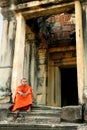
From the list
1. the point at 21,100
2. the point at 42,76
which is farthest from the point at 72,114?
the point at 42,76

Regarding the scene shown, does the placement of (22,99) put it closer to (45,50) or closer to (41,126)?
(41,126)

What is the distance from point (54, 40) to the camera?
1138cm

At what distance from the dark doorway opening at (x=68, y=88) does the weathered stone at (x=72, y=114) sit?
5.84m

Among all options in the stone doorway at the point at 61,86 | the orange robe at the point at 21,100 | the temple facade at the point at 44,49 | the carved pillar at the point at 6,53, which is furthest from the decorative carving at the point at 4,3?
the stone doorway at the point at 61,86

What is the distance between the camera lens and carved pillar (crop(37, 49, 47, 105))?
10805mm

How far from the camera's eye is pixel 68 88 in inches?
558

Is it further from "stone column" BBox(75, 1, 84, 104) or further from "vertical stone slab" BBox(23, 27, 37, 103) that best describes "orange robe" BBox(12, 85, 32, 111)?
"vertical stone slab" BBox(23, 27, 37, 103)

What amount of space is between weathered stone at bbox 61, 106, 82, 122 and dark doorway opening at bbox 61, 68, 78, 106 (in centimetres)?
584

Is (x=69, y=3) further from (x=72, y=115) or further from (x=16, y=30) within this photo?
(x=72, y=115)

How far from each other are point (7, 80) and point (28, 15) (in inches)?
94.9

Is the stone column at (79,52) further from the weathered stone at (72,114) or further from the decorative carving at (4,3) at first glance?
the decorative carving at (4,3)

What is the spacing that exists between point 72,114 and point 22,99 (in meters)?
1.90

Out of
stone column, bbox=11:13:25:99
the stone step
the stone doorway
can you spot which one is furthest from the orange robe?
the stone doorway

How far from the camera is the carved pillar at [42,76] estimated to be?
35.4 feet
